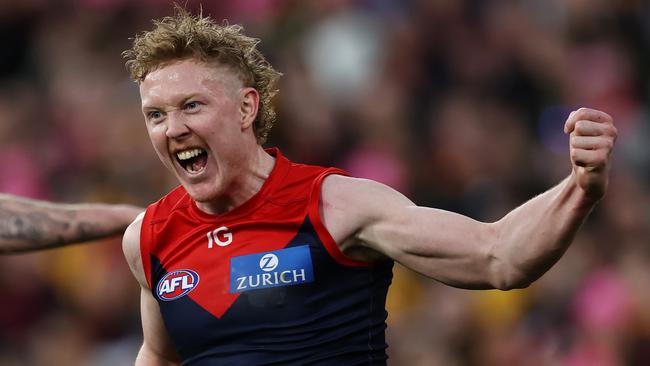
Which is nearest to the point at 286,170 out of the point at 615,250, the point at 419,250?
the point at 419,250

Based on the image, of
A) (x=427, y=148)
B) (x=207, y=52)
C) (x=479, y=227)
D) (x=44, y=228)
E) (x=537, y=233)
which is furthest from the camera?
(x=427, y=148)

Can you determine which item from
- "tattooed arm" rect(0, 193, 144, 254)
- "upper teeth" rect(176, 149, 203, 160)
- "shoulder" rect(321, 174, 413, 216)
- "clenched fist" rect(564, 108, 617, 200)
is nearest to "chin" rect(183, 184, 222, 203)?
"upper teeth" rect(176, 149, 203, 160)

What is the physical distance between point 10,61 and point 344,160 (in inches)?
160

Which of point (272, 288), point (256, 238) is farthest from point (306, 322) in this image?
point (256, 238)

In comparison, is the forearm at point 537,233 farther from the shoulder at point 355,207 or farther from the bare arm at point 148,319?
the bare arm at point 148,319

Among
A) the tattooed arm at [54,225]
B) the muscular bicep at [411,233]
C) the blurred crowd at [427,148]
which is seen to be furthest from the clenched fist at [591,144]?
the blurred crowd at [427,148]

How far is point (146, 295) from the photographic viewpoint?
4.81m

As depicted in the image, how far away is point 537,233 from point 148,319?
5.18 feet

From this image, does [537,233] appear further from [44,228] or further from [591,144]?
[44,228]

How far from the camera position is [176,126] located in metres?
4.50

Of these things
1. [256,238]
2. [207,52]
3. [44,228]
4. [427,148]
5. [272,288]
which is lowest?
[272,288]

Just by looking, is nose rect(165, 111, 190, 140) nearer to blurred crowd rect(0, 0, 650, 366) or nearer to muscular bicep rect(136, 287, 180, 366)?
muscular bicep rect(136, 287, 180, 366)

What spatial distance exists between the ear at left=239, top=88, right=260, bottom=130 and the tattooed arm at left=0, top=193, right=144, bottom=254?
859mm

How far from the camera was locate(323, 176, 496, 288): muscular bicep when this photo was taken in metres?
4.19
